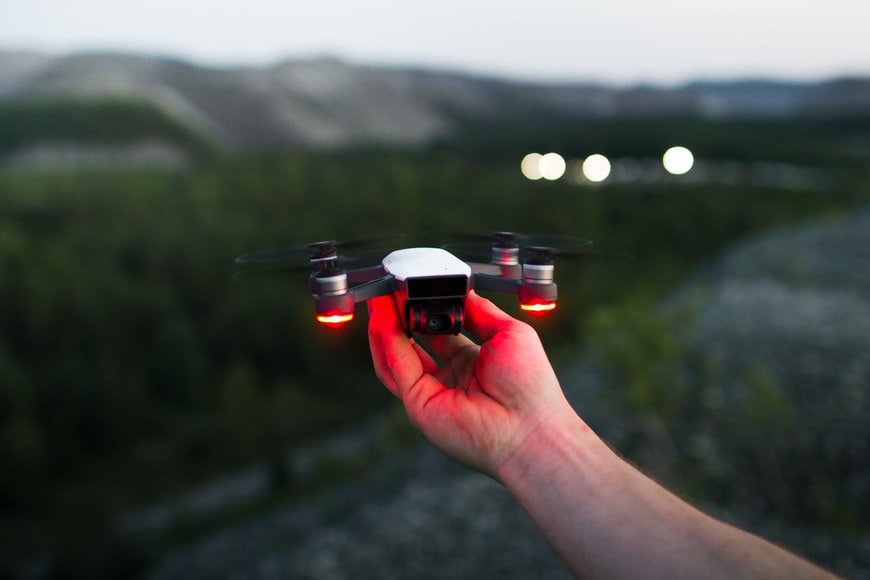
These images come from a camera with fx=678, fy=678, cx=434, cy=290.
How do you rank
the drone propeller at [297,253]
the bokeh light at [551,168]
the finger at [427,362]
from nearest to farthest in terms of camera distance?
the drone propeller at [297,253], the finger at [427,362], the bokeh light at [551,168]

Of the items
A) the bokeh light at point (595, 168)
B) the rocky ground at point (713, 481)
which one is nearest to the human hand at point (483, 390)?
the bokeh light at point (595, 168)

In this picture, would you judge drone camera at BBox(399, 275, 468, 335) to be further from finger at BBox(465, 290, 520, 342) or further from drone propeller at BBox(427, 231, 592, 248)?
drone propeller at BBox(427, 231, 592, 248)

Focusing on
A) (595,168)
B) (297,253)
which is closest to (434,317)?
(297,253)

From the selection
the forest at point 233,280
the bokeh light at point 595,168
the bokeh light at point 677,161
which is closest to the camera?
the bokeh light at point 677,161

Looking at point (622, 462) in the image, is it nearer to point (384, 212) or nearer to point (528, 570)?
point (528, 570)

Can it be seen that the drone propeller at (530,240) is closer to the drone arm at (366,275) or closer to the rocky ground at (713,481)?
the drone arm at (366,275)

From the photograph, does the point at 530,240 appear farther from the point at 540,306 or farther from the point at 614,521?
the point at 614,521
